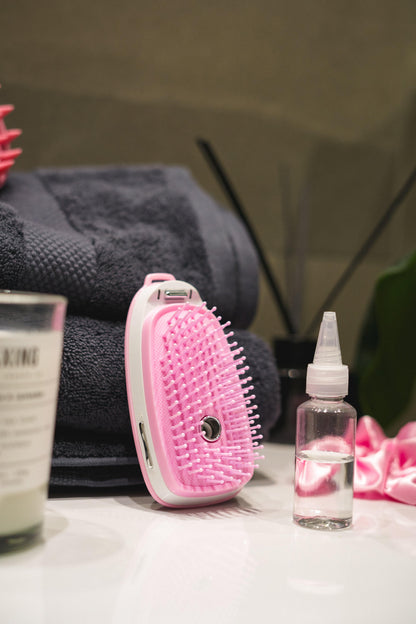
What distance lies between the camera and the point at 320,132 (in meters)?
0.89

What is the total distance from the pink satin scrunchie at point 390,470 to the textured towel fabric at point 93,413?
0.19 metres

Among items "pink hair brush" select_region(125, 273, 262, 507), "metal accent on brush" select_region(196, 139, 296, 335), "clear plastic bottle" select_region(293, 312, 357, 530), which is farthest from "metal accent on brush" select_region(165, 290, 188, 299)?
"metal accent on brush" select_region(196, 139, 296, 335)

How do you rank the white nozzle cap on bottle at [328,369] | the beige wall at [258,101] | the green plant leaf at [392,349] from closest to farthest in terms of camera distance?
the white nozzle cap on bottle at [328,369] < the green plant leaf at [392,349] < the beige wall at [258,101]

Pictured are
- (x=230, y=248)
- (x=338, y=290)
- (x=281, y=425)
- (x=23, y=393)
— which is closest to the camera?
(x=23, y=393)

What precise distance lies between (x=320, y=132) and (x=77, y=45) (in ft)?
1.10

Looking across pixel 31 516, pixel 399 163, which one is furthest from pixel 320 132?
pixel 31 516

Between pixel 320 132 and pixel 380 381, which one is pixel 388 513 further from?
pixel 320 132

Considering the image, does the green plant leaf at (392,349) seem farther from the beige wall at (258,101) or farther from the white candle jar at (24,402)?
the white candle jar at (24,402)

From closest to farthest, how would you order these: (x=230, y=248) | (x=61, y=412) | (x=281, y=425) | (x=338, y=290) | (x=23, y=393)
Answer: (x=23, y=393), (x=61, y=412), (x=230, y=248), (x=281, y=425), (x=338, y=290)

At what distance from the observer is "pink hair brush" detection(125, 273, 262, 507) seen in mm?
454

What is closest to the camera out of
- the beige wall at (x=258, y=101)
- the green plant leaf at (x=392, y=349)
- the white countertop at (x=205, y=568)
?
the white countertop at (x=205, y=568)

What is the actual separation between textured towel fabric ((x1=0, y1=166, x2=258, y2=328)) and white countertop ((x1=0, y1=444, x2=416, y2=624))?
0.54ft

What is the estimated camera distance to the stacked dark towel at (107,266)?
1.59 ft

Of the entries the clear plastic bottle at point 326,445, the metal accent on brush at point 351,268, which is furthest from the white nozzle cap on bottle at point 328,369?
the metal accent on brush at point 351,268
